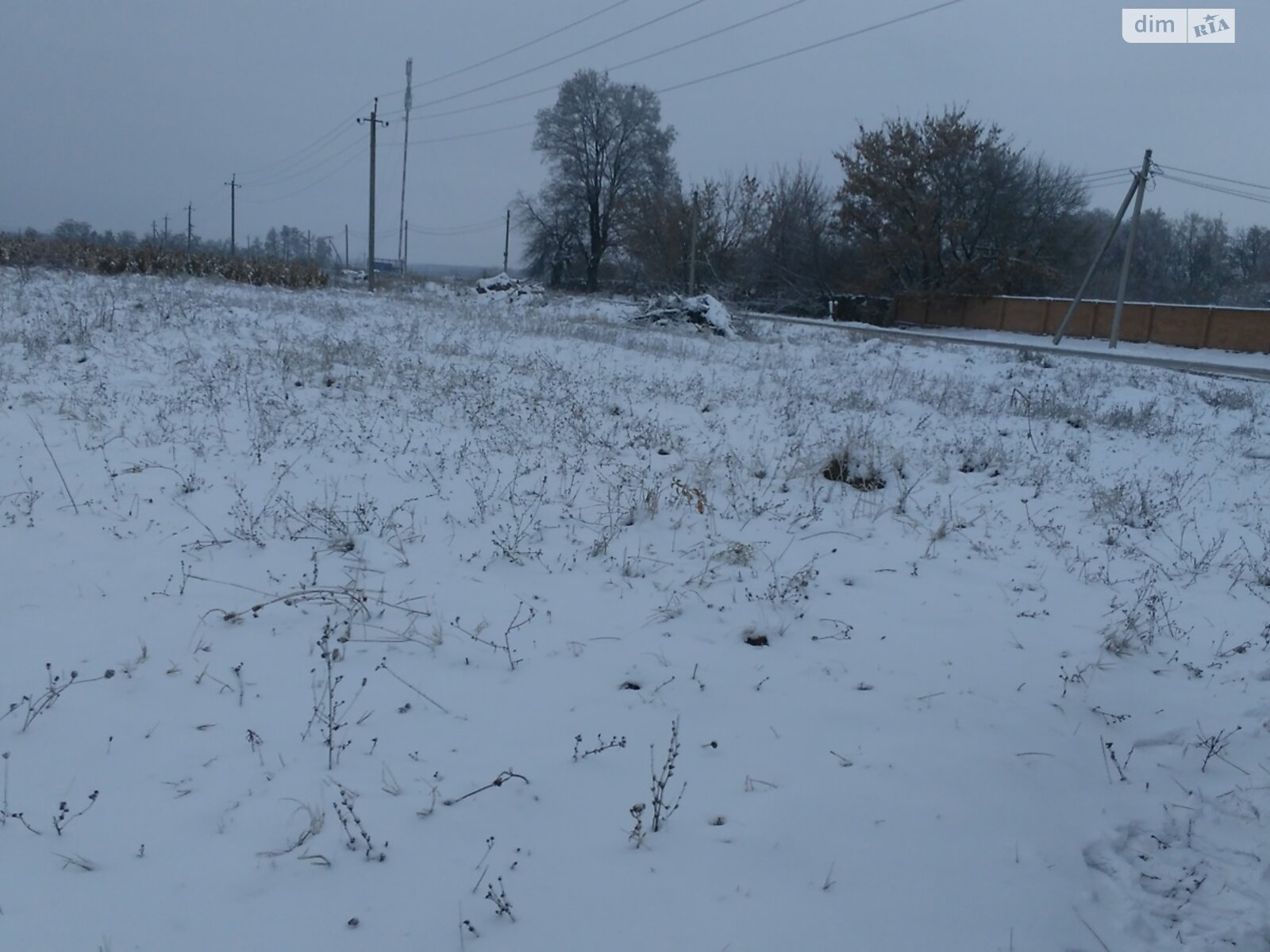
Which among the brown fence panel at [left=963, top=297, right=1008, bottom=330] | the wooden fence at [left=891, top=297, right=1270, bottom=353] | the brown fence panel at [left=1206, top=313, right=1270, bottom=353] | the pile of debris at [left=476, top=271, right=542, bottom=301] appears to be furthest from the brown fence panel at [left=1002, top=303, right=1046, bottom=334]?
the pile of debris at [left=476, top=271, right=542, bottom=301]

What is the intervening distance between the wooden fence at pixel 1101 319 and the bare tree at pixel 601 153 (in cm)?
2160

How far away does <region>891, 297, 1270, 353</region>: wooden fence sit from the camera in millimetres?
31516

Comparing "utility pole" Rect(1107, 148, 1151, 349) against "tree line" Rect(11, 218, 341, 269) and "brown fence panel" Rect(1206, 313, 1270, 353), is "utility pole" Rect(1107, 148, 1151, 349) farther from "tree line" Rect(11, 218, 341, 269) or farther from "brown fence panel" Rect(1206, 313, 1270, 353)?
"tree line" Rect(11, 218, 341, 269)

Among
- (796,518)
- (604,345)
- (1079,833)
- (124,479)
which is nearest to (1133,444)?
(796,518)

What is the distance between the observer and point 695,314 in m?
24.8

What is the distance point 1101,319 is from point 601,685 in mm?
39080

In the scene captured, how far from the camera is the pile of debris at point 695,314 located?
2408 centimetres

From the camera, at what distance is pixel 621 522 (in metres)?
5.91

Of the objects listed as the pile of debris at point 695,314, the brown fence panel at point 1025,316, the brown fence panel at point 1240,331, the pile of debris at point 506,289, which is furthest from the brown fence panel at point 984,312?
the pile of debris at point 506,289

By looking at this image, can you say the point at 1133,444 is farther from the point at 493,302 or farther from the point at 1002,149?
the point at 1002,149

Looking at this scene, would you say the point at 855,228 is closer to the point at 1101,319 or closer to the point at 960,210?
the point at 960,210

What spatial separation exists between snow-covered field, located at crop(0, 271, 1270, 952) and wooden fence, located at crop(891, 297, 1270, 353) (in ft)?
94.1

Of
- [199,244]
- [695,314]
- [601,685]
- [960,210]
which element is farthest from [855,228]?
[199,244]

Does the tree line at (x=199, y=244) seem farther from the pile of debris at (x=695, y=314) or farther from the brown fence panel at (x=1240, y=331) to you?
the brown fence panel at (x=1240, y=331)
